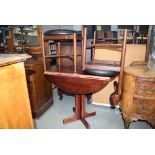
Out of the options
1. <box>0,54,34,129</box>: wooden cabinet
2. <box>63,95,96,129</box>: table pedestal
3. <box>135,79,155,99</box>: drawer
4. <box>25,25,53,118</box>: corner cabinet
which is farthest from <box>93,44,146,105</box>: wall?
<box>0,54,34,129</box>: wooden cabinet

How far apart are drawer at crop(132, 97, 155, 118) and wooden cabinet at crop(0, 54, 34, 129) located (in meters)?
1.09

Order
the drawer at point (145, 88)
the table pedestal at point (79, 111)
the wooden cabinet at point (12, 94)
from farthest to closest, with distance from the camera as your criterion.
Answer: the table pedestal at point (79, 111) → the drawer at point (145, 88) → the wooden cabinet at point (12, 94)

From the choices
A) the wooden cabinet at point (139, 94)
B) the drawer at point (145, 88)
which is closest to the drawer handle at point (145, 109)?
the wooden cabinet at point (139, 94)

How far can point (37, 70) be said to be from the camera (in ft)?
6.93

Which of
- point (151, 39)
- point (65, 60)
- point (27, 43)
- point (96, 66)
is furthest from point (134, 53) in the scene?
point (27, 43)

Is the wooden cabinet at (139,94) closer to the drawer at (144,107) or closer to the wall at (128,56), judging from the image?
the drawer at (144,107)

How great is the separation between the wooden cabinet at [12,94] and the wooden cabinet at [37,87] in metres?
0.88

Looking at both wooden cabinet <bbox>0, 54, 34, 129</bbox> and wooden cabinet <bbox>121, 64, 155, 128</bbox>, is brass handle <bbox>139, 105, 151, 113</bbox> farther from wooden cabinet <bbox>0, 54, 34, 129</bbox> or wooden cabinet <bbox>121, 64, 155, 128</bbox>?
wooden cabinet <bbox>0, 54, 34, 129</bbox>

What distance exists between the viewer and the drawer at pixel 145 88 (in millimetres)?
1521
